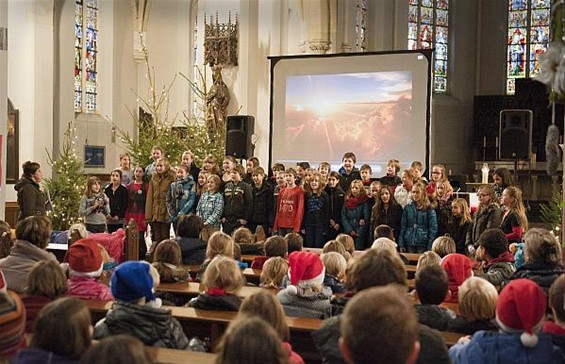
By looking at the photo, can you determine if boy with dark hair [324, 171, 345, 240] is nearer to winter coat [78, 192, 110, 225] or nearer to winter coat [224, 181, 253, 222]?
winter coat [224, 181, 253, 222]

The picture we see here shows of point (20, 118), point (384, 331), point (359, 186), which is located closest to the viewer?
point (384, 331)

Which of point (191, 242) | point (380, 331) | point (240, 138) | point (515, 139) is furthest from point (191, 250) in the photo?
point (240, 138)

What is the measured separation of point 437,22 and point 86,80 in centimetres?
1026

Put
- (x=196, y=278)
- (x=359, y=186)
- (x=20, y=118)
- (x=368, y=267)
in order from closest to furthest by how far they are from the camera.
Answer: (x=368, y=267)
(x=196, y=278)
(x=359, y=186)
(x=20, y=118)

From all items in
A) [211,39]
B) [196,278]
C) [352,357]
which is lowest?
[196,278]

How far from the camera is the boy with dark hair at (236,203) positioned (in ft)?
37.6

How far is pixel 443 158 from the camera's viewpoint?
79.5 ft

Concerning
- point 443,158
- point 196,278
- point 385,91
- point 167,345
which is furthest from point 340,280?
point 443,158

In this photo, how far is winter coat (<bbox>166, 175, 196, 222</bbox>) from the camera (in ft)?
37.9

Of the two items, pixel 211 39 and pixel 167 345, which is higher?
pixel 211 39

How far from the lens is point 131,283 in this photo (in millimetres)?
4289

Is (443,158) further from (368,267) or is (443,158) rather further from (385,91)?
(368,267)

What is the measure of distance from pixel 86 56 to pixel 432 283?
15.5 metres

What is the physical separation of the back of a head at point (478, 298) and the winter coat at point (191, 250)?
3.70 m
